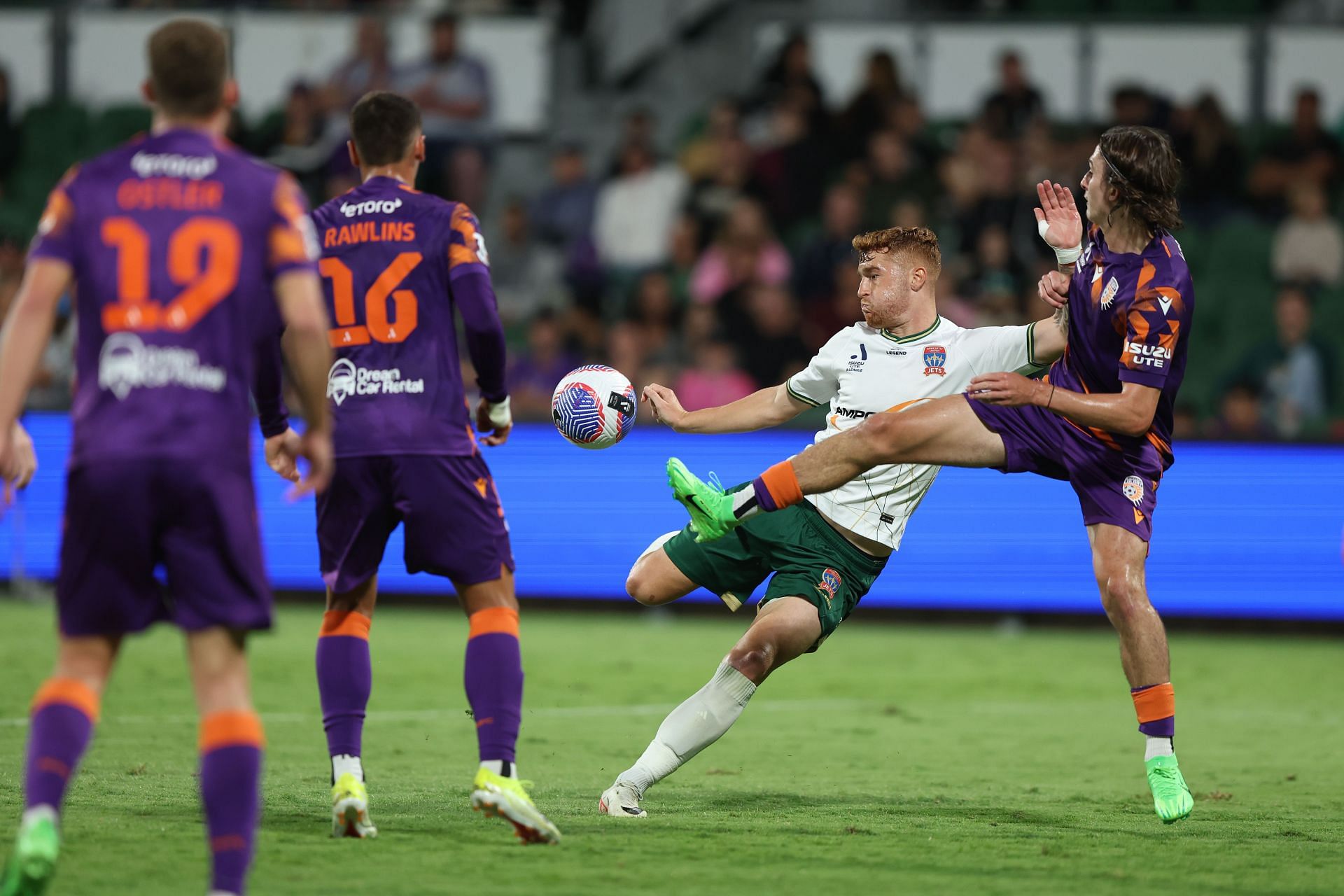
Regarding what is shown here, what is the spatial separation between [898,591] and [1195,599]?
2.33m

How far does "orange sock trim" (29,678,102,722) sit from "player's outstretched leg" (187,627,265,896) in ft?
0.89

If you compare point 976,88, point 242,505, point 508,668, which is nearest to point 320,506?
point 508,668

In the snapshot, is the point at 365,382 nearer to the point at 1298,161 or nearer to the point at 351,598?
the point at 351,598

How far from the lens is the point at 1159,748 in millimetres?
6273

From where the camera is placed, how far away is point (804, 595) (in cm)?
654

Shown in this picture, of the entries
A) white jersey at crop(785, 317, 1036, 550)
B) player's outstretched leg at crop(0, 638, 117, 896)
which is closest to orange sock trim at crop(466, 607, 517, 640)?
player's outstretched leg at crop(0, 638, 117, 896)

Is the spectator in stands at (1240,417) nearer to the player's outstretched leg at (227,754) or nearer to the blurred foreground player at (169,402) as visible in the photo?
the blurred foreground player at (169,402)

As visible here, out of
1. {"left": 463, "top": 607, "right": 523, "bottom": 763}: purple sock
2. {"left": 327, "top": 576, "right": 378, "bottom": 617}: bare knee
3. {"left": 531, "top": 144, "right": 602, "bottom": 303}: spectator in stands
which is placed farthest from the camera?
{"left": 531, "top": 144, "right": 602, "bottom": 303}: spectator in stands

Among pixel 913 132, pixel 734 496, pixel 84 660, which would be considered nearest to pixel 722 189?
pixel 913 132

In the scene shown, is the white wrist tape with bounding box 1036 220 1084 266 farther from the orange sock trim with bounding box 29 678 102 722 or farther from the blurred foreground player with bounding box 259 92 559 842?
the orange sock trim with bounding box 29 678 102 722

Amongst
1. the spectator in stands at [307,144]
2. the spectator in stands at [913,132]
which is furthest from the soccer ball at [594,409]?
the spectator in stands at [307,144]

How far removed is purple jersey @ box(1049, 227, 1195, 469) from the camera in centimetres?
634

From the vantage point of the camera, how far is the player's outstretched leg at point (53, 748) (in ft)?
13.3

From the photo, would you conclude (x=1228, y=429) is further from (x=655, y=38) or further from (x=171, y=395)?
(x=171, y=395)
